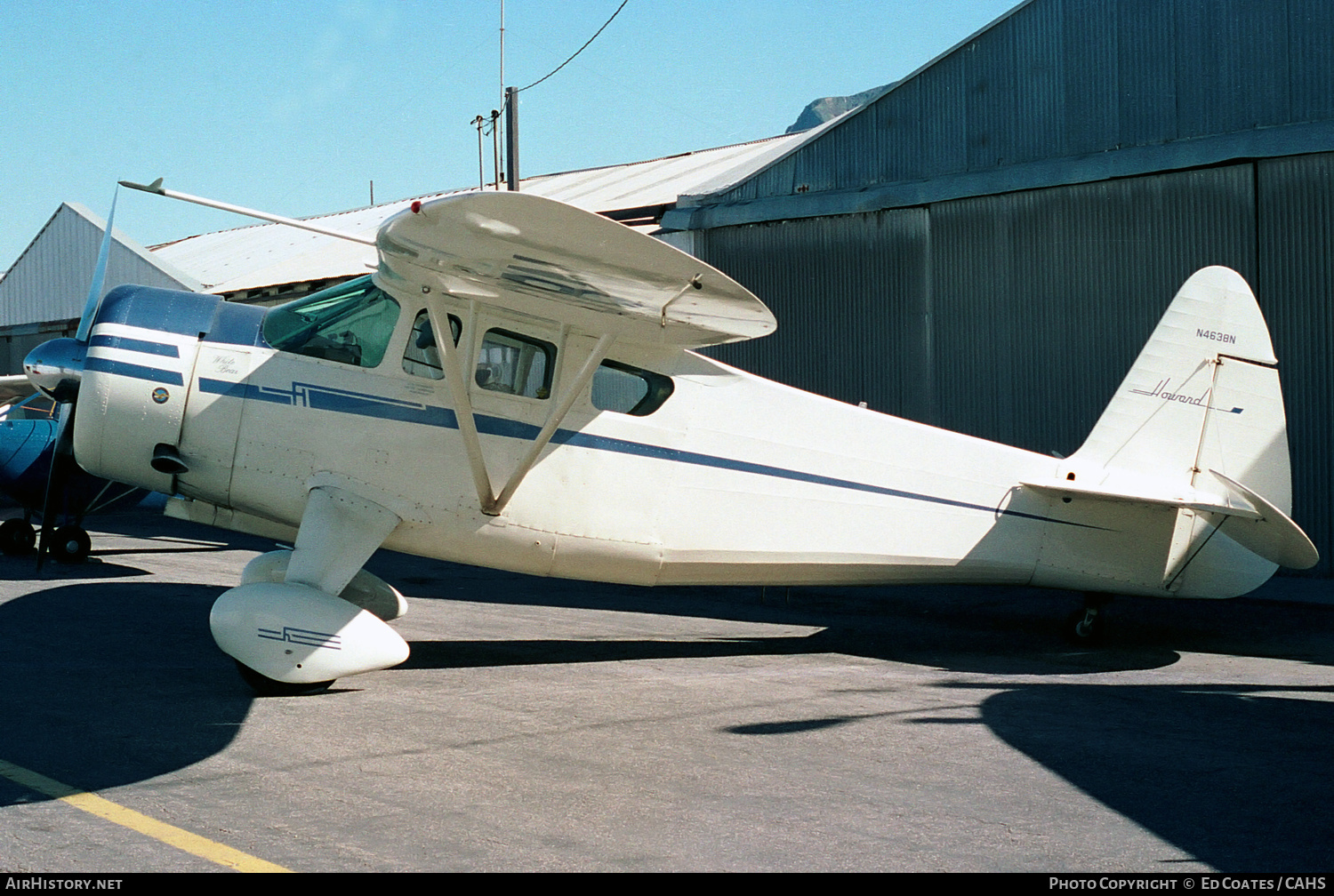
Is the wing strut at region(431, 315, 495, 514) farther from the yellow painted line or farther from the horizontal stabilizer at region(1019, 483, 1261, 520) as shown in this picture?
the horizontal stabilizer at region(1019, 483, 1261, 520)

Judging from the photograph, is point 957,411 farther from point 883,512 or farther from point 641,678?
point 641,678

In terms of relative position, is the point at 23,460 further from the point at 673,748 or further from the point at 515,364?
the point at 673,748

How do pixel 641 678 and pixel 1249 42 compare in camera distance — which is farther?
pixel 1249 42

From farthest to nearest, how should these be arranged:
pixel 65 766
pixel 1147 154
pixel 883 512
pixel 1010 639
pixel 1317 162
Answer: pixel 1147 154 < pixel 1317 162 < pixel 1010 639 < pixel 883 512 < pixel 65 766

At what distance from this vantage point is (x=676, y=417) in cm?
761

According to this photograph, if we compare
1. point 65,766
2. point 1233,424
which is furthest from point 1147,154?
point 65,766

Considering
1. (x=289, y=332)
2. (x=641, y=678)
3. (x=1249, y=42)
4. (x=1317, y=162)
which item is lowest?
(x=641, y=678)

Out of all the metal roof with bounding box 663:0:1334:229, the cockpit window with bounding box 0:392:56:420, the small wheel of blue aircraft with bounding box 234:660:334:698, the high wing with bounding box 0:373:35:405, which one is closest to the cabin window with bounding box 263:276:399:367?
the small wheel of blue aircraft with bounding box 234:660:334:698

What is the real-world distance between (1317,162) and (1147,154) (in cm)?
161

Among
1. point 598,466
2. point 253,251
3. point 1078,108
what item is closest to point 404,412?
point 598,466

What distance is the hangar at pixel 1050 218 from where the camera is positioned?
1195 cm

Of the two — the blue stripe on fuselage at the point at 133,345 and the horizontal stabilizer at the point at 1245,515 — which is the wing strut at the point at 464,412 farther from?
the horizontal stabilizer at the point at 1245,515

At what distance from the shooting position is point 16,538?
13.3 meters

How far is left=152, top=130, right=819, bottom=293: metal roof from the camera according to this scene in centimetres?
1994
